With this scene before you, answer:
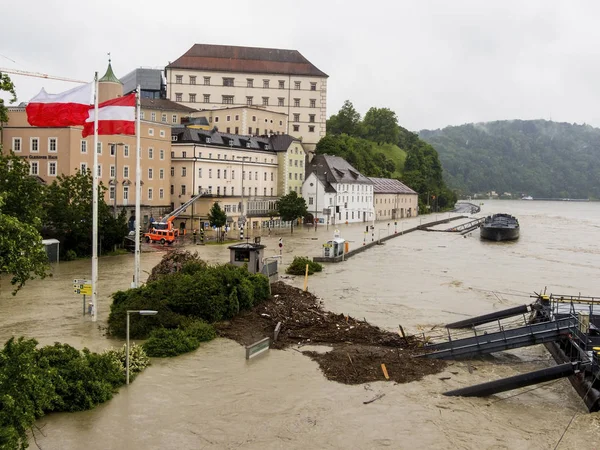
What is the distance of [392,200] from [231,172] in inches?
1769

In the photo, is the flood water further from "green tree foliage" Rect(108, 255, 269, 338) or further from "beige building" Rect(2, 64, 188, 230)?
"beige building" Rect(2, 64, 188, 230)

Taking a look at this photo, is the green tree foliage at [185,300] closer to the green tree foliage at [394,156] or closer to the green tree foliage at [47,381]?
the green tree foliage at [47,381]

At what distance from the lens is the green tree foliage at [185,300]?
23.1 m

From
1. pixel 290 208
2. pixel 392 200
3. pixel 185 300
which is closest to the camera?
pixel 185 300

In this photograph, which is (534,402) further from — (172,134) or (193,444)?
(172,134)

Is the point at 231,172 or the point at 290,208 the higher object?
the point at 231,172

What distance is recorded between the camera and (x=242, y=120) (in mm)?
100188

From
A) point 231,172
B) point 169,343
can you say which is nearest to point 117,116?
point 169,343

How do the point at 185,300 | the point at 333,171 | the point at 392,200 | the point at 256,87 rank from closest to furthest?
the point at 185,300 < the point at 333,171 < the point at 256,87 < the point at 392,200

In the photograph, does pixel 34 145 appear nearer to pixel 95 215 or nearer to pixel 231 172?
pixel 231 172

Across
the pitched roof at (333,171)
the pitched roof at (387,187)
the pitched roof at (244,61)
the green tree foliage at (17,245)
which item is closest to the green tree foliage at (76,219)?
the green tree foliage at (17,245)

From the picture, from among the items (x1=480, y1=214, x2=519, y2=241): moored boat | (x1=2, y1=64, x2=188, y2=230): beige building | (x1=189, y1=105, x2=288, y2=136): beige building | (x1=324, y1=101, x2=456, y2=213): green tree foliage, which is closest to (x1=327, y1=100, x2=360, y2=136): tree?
(x1=324, y1=101, x2=456, y2=213): green tree foliage

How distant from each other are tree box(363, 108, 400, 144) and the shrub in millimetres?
145204

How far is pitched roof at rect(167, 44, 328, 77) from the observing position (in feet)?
375
